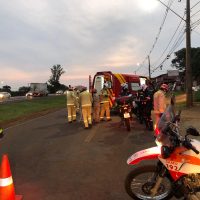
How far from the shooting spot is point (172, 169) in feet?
20.1

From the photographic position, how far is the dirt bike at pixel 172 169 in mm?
5953

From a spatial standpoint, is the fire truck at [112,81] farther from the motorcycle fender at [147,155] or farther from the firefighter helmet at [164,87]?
the motorcycle fender at [147,155]

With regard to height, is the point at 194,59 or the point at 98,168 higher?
the point at 194,59

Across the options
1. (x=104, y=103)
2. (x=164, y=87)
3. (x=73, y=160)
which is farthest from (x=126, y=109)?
(x=73, y=160)

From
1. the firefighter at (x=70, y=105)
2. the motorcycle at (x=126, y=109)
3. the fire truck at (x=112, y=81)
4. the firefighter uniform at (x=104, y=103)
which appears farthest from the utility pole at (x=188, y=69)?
the motorcycle at (x=126, y=109)

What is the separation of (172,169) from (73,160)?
4.96 metres

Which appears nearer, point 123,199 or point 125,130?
point 123,199

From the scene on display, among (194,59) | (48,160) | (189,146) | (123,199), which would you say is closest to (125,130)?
(48,160)

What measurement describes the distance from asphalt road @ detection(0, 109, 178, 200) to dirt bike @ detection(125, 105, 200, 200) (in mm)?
832

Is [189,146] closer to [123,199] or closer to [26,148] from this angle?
[123,199]

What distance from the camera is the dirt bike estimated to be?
5.95 metres

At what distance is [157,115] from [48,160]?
398 centimetres

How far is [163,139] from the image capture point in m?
6.18

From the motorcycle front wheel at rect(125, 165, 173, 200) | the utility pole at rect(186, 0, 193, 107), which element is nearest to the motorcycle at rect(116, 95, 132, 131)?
the motorcycle front wheel at rect(125, 165, 173, 200)
